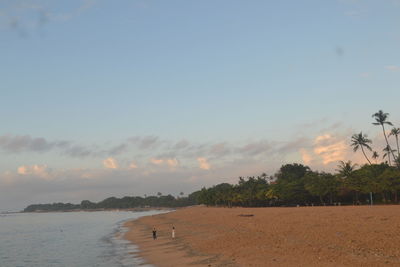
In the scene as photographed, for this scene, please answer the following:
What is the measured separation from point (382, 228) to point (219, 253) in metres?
11.9

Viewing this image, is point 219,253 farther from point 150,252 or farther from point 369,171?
point 369,171

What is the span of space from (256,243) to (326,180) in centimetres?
6649

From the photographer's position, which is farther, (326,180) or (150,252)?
(326,180)

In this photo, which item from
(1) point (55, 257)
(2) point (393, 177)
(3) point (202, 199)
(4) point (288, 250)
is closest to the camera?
(4) point (288, 250)

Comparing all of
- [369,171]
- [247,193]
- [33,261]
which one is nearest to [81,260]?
[33,261]

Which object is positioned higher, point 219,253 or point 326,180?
point 326,180

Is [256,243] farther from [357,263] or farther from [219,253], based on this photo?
[357,263]

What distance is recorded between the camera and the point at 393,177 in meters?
74.1

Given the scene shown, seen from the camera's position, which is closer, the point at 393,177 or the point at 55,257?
the point at 55,257

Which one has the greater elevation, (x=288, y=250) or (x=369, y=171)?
(x=369, y=171)

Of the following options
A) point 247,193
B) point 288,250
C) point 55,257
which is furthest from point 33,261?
→ point 247,193

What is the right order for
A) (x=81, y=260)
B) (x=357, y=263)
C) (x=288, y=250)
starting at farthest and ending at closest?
(x=81, y=260)
(x=288, y=250)
(x=357, y=263)

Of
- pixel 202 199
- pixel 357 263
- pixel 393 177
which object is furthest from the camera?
pixel 202 199

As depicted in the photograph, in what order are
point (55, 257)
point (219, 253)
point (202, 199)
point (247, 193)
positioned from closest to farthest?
point (219, 253) → point (55, 257) → point (247, 193) → point (202, 199)
